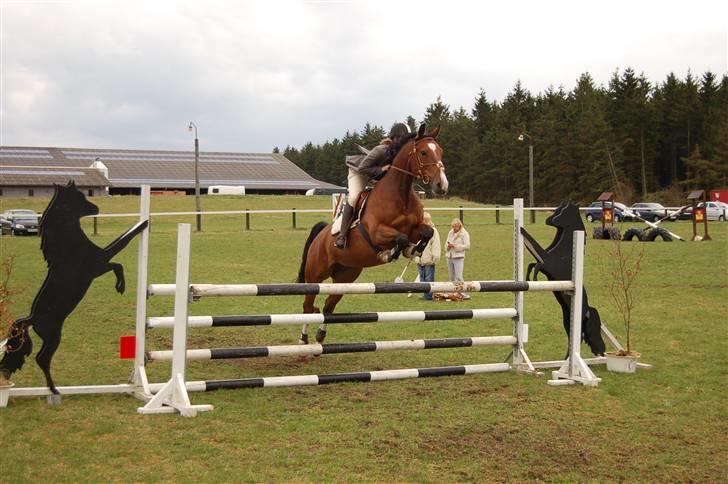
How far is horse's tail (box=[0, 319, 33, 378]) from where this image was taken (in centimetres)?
625

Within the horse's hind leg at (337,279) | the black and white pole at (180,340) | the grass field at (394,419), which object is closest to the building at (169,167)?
the grass field at (394,419)

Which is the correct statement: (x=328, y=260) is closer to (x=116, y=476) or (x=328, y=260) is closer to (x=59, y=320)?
(x=59, y=320)

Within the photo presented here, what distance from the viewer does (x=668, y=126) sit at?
6388 cm

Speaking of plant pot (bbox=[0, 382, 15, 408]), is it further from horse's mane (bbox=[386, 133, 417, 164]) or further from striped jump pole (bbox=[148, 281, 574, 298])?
horse's mane (bbox=[386, 133, 417, 164])

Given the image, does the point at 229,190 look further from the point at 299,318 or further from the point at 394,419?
the point at 394,419

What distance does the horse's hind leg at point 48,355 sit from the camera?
6348 millimetres

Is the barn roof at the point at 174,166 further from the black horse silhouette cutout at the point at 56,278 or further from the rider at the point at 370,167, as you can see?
the black horse silhouette cutout at the point at 56,278

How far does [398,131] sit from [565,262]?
2.34 meters

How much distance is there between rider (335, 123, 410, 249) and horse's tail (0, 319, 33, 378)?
3178 mm

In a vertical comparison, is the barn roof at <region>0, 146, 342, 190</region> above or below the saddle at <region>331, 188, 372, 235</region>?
above

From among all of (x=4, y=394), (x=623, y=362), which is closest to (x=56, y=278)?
(x=4, y=394)

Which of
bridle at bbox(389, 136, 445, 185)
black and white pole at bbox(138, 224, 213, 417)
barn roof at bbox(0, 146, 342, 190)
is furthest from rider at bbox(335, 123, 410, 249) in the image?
barn roof at bbox(0, 146, 342, 190)

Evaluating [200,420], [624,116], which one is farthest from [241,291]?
[624,116]

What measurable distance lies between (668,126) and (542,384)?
204ft
